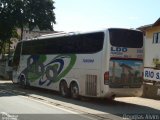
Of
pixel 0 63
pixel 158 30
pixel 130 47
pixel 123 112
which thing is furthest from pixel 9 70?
pixel 123 112

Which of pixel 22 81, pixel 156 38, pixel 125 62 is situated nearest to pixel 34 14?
pixel 22 81

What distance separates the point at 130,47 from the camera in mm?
18094

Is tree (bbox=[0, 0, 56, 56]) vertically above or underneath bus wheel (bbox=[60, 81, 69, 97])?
above

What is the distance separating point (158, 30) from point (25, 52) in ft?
53.0

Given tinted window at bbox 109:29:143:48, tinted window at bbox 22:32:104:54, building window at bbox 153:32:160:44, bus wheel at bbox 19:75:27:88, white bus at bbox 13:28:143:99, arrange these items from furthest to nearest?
building window at bbox 153:32:160:44, bus wheel at bbox 19:75:27:88, tinted window at bbox 22:32:104:54, tinted window at bbox 109:29:143:48, white bus at bbox 13:28:143:99

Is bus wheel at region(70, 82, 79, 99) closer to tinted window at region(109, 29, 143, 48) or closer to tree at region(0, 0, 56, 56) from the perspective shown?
tinted window at region(109, 29, 143, 48)

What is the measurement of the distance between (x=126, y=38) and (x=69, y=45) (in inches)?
151

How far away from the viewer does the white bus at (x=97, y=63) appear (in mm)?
17375

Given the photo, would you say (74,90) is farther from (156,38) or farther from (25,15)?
(156,38)

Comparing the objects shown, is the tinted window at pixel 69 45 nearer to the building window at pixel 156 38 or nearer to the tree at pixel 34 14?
the tree at pixel 34 14

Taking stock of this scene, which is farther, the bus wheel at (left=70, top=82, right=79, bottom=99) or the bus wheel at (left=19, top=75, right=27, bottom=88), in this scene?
the bus wheel at (left=19, top=75, right=27, bottom=88)

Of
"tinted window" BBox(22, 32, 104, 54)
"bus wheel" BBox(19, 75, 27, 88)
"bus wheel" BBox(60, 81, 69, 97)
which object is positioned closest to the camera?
"tinted window" BBox(22, 32, 104, 54)

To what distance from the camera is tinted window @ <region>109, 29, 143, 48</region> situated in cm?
1754

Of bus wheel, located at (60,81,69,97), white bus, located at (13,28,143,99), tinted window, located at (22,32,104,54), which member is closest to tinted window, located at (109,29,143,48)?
white bus, located at (13,28,143,99)
